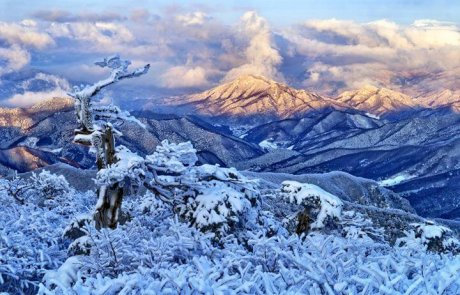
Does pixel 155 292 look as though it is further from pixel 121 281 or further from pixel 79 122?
pixel 79 122

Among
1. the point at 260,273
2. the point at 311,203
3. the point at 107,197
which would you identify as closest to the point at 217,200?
the point at 107,197

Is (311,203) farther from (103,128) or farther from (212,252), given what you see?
(212,252)

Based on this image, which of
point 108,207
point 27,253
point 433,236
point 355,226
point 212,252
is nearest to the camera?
point 212,252

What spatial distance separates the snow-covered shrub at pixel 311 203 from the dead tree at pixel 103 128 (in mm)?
6749

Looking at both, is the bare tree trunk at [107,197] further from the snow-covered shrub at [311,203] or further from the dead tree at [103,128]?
the snow-covered shrub at [311,203]

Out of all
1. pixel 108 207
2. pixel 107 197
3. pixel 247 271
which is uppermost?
pixel 247 271

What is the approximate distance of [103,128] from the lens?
15.2 m

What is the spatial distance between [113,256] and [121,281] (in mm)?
3629

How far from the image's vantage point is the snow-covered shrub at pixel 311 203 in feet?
61.5

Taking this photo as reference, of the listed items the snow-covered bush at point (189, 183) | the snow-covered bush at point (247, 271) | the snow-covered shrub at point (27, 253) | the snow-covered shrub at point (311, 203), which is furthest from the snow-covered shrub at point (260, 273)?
the snow-covered shrub at point (311, 203)

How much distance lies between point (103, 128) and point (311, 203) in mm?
7719

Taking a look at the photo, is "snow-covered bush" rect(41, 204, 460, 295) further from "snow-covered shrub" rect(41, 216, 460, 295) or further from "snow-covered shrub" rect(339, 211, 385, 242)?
"snow-covered shrub" rect(339, 211, 385, 242)

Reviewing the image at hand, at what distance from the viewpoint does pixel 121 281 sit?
25.2ft

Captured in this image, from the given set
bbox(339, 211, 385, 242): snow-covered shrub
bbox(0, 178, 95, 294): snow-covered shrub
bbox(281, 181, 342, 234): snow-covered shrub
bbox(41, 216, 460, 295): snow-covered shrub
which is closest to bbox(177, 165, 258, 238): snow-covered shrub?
bbox(41, 216, 460, 295): snow-covered shrub
